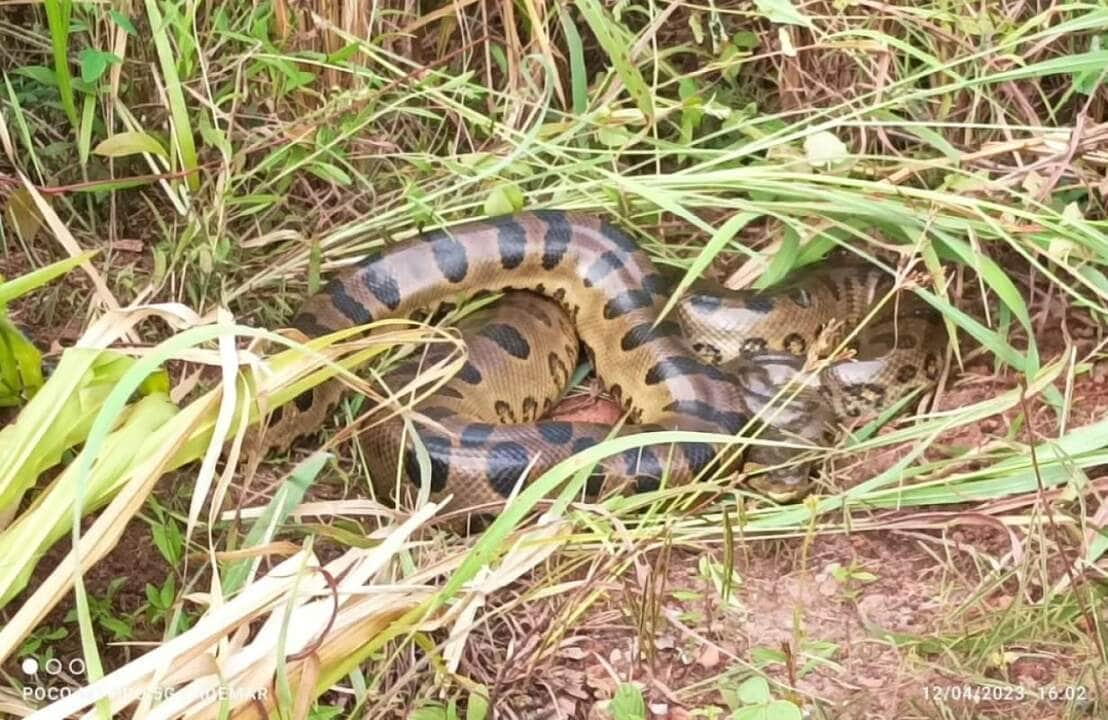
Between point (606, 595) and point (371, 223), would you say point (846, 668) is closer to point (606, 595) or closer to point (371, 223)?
point (606, 595)

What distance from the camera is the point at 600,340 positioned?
4910 millimetres

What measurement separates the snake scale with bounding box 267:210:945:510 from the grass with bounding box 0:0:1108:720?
0.13 metres

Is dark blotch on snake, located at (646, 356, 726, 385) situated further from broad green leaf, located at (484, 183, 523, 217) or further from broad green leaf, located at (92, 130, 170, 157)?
broad green leaf, located at (92, 130, 170, 157)

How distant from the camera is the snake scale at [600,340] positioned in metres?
4.19

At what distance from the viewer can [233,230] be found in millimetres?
4641

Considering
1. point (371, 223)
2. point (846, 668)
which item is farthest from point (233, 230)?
point (846, 668)

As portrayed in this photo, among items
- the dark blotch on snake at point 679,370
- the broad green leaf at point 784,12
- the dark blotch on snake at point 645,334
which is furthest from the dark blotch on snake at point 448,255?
the broad green leaf at point 784,12

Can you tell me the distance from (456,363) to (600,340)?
175 cm

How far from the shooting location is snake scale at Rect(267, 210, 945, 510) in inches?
165

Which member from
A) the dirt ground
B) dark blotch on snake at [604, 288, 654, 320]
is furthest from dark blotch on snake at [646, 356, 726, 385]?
the dirt ground

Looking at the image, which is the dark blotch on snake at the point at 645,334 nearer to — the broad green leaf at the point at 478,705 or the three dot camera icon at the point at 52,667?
the broad green leaf at the point at 478,705

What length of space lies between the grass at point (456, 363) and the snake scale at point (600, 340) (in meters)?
0.13

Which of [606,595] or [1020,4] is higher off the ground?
[1020,4]

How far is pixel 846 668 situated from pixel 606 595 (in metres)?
0.65
